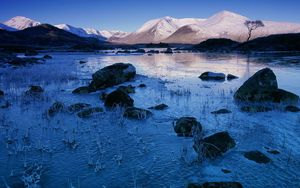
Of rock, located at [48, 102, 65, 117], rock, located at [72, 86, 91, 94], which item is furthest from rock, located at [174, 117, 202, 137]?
rock, located at [72, 86, 91, 94]

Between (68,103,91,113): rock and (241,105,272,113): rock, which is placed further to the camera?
(68,103,91,113): rock

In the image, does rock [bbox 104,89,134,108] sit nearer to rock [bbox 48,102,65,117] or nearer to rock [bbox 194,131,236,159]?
rock [bbox 48,102,65,117]

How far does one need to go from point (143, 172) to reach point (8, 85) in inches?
805

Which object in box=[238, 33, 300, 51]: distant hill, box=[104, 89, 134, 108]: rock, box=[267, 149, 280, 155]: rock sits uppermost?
box=[238, 33, 300, 51]: distant hill

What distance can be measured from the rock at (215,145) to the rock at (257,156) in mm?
665

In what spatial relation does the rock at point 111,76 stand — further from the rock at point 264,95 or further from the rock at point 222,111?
the rock at point 222,111

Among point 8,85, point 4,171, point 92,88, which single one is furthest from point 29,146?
point 8,85

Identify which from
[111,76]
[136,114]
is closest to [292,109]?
[136,114]

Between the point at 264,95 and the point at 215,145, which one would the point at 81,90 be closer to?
the point at 264,95

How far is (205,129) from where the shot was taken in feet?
41.3

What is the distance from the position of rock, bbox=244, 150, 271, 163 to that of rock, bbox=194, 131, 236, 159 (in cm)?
66

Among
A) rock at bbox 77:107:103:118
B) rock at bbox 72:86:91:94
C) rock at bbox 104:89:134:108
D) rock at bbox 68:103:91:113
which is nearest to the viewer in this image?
rock at bbox 77:107:103:118

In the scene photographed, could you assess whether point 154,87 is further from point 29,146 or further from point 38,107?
point 29,146

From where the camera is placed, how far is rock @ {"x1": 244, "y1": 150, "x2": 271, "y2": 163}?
944 centimetres
